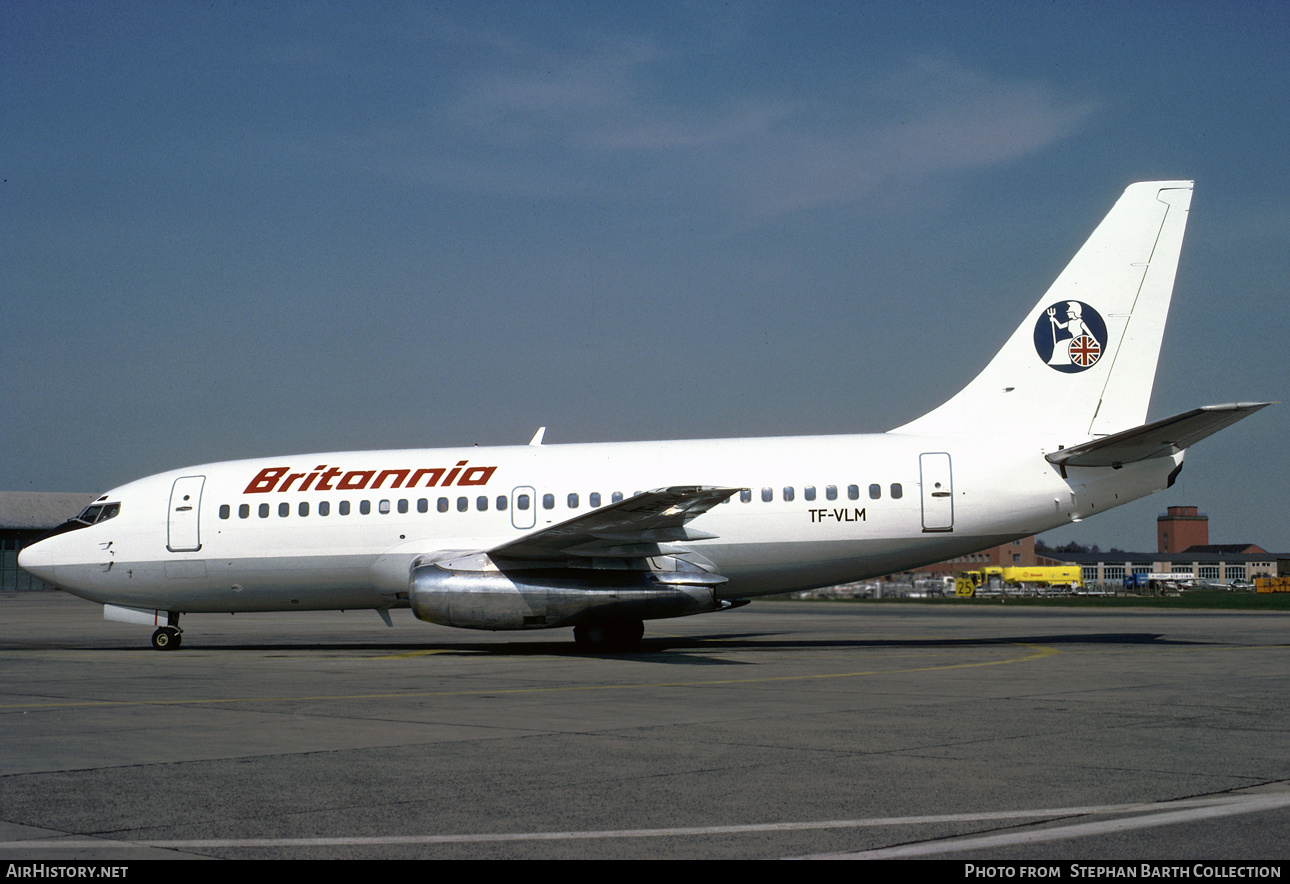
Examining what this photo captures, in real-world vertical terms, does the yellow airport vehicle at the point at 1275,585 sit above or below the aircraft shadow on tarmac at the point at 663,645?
below

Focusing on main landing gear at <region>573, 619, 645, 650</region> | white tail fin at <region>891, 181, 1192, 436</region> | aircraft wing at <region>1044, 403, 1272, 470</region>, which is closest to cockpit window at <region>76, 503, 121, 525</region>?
main landing gear at <region>573, 619, 645, 650</region>

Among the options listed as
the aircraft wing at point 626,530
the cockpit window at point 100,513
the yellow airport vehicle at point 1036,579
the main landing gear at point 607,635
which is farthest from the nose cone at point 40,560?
the yellow airport vehicle at point 1036,579

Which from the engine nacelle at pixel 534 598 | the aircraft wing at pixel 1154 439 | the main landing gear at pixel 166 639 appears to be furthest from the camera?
the main landing gear at pixel 166 639

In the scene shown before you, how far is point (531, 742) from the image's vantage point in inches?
390

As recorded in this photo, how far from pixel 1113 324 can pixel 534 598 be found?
12060 mm

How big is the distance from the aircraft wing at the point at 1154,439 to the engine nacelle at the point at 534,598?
285 inches

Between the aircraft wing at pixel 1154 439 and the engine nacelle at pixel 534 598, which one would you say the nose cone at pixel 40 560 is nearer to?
the engine nacelle at pixel 534 598

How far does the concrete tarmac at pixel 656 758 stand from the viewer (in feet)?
20.3

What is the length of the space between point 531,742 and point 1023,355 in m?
15.6

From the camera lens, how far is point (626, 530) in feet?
65.4

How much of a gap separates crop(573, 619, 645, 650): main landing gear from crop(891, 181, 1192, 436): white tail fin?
8.01m

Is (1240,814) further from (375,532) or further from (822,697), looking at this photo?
(375,532)

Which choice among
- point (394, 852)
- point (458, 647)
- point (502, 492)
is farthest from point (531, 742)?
point (458, 647)

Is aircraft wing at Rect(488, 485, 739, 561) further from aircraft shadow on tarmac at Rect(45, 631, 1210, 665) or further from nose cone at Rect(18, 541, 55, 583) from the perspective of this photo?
nose cone at Rect(18, 541, 55, 583)
